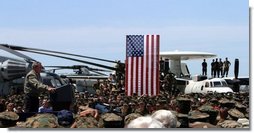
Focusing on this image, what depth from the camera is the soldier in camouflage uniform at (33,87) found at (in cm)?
435

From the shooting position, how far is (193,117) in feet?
12.0

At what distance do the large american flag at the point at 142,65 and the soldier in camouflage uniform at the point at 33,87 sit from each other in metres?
2.24

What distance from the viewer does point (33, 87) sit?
14.4ft

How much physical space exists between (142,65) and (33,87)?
102 inches

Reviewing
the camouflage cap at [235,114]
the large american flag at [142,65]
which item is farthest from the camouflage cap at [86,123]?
the large american flag at [142,65]

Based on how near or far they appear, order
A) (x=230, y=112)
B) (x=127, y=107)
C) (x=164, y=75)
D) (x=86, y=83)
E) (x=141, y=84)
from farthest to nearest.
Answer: (x=86, y=83), (x=164, y=75), (x=141, y=84), (x=127, y=107), (x=230, y=112)

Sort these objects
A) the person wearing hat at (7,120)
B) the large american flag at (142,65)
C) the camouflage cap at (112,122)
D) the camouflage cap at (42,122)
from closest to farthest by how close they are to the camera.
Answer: the camouflage cap at (42,122), the camouflage cap at (112,122), the person wearing hat at (7,120), the large american flag at (142,65)

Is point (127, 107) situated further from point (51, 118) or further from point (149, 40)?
point (51, 118)

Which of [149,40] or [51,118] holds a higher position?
[149,40]

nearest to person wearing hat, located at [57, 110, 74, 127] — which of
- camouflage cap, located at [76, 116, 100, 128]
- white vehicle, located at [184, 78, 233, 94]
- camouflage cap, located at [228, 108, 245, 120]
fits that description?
camouflage cap, located at [76, 116, 100, 128]

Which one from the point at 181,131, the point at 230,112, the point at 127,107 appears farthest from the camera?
the point at 127,107

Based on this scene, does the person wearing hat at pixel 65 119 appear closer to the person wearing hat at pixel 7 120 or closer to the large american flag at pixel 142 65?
Answer: the person wearing hat at pixel 7 120

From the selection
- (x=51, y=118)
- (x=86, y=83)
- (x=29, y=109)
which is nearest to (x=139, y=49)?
(x=29, y=109)

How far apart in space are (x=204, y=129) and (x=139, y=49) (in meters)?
4.11
